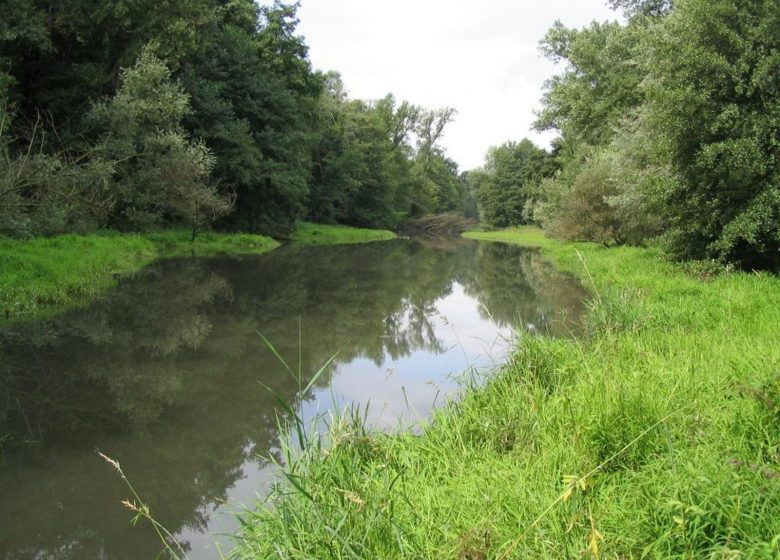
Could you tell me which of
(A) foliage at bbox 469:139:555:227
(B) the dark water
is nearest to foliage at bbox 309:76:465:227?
(A) foliage at bbox 469:139:555:227

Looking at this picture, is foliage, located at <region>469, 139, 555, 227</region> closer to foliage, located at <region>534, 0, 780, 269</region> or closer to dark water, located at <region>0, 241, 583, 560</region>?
foliage, located at <region>534, 0, 780, 269</region>

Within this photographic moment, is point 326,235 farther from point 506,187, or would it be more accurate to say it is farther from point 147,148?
point 506,187

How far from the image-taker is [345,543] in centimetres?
250

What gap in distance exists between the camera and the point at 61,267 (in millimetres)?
12750

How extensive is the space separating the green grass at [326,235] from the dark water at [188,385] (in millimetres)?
23876

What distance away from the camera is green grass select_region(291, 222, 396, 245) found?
39.4 metres

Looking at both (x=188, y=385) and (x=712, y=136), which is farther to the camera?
(x=712, y=136)

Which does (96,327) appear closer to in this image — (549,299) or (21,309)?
(21,309)

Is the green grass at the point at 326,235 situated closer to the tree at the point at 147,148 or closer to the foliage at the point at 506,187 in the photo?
the tree at the point at 147,148

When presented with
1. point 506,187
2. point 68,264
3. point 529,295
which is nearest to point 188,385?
point 68,264

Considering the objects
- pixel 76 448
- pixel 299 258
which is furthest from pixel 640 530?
pixel 299 258

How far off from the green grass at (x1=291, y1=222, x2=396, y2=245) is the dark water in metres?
23.9

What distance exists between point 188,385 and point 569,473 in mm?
5103

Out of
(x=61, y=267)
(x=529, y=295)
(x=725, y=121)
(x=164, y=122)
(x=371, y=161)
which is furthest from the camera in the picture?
(x=371, y=161)
